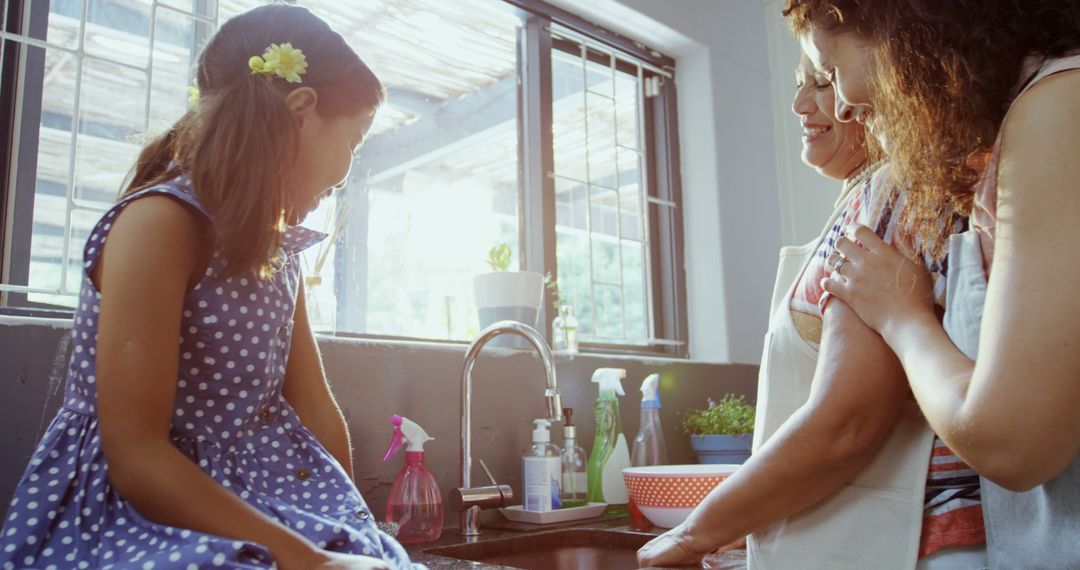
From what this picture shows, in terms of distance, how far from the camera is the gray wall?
3.68ft

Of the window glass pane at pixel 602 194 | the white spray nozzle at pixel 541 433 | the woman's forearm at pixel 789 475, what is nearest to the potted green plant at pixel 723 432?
the window glass pane at pixel 602 194

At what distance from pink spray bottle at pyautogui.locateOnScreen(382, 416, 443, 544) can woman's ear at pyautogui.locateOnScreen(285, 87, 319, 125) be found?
58 cm

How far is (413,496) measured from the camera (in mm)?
1385

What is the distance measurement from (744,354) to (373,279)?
1464 millimetres

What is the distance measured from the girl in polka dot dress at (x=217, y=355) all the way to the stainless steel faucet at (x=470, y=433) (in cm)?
40

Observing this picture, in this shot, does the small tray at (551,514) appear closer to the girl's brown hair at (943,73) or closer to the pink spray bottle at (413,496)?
the pink spray bottle at (413,496)

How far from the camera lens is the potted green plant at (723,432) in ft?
6.35

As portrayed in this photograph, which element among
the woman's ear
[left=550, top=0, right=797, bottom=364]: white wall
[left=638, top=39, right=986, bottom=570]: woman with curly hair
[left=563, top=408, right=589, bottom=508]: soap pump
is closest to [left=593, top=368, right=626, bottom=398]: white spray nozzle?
[left=563, top=408, right=589, bottom=508]: soap pump

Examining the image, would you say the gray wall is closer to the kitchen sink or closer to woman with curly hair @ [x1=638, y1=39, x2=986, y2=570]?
the kitchen sink

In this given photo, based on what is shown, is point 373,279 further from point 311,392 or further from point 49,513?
point 49,513

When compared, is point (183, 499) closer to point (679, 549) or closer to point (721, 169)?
point (679, 549)

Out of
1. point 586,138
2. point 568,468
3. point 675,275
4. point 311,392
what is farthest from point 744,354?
point 311,392

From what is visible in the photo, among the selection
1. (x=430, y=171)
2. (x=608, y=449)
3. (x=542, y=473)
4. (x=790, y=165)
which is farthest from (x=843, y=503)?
(x=430, y=171)

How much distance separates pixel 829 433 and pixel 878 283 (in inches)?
5.8
